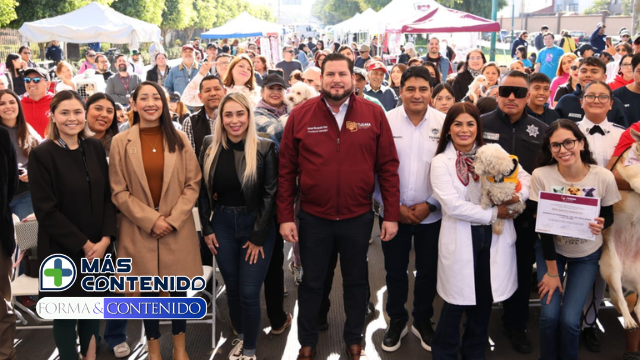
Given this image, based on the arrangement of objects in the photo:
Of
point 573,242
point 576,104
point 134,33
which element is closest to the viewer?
point 573,242

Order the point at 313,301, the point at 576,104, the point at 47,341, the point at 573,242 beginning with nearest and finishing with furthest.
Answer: the point at 573,242, the point at 313,301, the point at 47,341, the point at 576,104

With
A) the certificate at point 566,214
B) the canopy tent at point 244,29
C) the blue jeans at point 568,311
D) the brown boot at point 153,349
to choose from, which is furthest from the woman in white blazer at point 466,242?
the canopy tent at point 244,29

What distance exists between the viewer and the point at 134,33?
52.9 feet

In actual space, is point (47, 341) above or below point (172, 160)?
below

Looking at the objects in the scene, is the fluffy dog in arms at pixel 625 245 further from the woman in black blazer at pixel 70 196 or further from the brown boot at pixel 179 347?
the woman in black blazer at pixel 70 196

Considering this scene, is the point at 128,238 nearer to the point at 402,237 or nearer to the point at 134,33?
the point at 402,237

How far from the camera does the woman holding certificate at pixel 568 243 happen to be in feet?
12.0

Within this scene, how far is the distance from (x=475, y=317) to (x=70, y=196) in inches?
116

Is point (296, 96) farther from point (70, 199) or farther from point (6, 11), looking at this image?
point (6, 11)

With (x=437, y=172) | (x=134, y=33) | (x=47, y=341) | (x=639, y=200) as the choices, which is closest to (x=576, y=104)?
(x=639, y=200)

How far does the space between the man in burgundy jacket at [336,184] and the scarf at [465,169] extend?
1.44ft

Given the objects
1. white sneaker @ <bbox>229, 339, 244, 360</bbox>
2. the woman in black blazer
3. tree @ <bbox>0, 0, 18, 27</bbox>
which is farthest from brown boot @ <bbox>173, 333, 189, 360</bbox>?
tree @ <bbox>0, 0, 18, 27</bbox>

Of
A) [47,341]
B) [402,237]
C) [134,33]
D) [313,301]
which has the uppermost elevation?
[134,33]

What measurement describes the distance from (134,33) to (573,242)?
15.1 metres
